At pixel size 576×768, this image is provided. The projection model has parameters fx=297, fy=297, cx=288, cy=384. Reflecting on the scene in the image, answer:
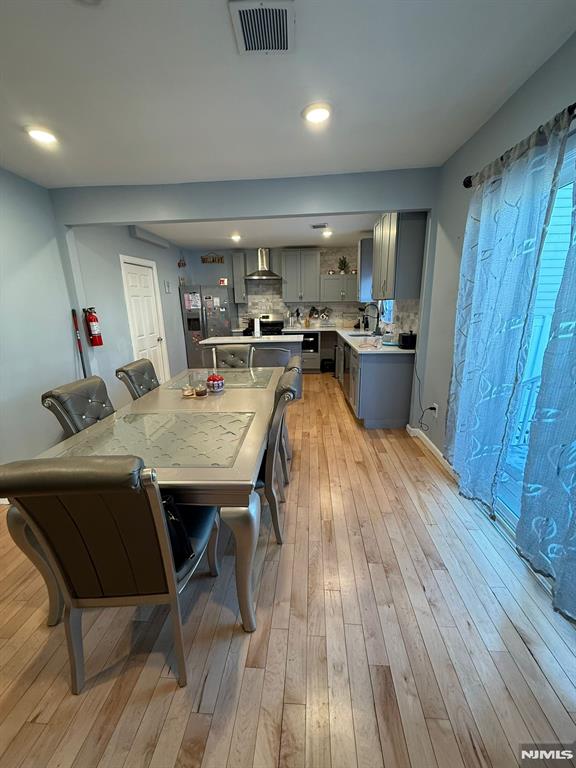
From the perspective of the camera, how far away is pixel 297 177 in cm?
261

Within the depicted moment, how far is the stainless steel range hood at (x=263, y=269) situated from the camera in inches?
227

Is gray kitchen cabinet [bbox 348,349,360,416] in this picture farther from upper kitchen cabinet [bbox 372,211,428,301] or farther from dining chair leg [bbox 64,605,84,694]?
dining chair leg [bbox 64,605,84,694]

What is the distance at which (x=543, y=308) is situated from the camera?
1593 millimetres

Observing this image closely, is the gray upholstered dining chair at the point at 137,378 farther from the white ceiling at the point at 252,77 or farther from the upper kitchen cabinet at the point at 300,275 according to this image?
the upper kitchen cabinet at the point at 300,275

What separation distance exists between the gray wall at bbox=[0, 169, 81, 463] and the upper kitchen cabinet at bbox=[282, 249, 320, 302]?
3903 millimetres

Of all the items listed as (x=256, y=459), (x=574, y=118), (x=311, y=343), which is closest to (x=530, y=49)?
(x=574, y=118)

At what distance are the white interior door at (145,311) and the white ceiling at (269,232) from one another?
614 mm

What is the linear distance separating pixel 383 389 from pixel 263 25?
9.22 ft

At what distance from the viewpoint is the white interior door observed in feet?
13.1

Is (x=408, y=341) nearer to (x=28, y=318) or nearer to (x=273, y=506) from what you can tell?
(x=273, y=506)

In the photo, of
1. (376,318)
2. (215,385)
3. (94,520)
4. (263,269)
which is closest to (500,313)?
(215,385)

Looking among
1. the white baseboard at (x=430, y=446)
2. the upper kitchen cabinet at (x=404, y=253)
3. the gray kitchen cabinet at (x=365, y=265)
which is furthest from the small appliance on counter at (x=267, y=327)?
the white baseboard at (x=430, y=446)

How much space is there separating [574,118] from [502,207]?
444 millimetres

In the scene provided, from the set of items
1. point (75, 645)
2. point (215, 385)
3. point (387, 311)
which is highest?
point (387, 311)
